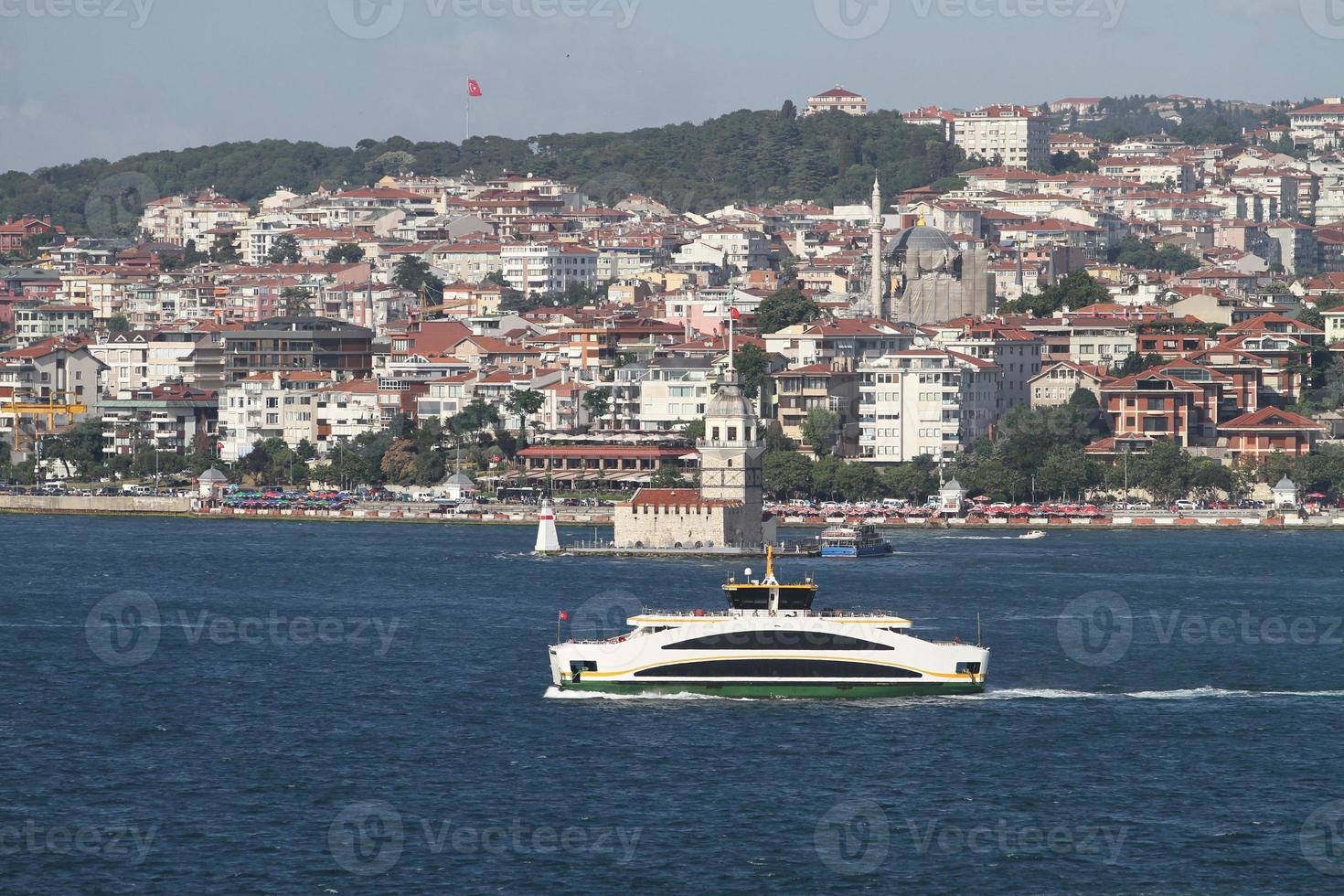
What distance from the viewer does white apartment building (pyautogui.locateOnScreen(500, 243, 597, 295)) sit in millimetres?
110188

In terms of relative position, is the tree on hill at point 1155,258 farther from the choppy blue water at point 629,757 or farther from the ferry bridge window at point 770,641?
the ferry bridge window at point 770,641

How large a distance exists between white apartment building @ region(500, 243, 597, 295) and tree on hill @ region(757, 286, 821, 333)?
1031 inches

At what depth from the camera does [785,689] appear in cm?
3114

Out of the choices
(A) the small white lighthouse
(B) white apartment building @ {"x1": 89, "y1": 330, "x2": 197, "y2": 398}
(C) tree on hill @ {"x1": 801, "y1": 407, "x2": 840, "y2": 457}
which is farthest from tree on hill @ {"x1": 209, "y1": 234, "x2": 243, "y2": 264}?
(A) the small white lighthouse

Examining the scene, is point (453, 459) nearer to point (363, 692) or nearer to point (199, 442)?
point (199, 442)

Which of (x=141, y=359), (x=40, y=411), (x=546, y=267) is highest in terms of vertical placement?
(x=546, y=267)

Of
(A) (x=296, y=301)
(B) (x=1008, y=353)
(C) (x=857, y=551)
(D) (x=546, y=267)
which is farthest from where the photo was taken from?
(D) (x=546, y=267)

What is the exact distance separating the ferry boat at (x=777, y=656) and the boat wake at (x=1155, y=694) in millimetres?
1060

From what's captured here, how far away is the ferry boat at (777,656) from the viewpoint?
30.8m

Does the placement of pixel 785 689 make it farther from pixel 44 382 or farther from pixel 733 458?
pixel 44 382

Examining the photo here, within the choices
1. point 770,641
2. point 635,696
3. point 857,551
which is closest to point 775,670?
point 770,641

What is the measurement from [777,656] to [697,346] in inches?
1905

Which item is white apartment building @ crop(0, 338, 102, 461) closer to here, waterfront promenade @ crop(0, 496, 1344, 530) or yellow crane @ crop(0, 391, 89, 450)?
yellow crane @ crop(0, 391, 89, 450)

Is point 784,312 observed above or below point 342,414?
above
